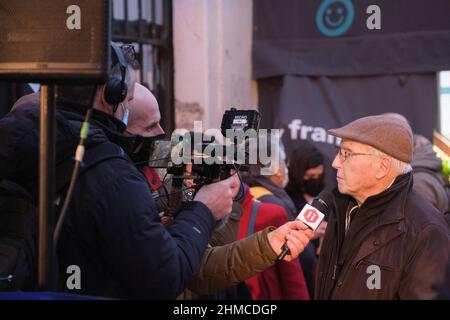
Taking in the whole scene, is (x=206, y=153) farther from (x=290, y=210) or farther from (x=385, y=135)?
(x=290, y=210)

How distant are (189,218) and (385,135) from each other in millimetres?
1098

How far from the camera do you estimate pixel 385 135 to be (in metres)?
3.12

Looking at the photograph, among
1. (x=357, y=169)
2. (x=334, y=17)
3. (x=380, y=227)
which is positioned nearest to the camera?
(x=380, y=227)

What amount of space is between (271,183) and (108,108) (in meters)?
2.58

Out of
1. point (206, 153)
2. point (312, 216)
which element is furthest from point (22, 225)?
point (312, 216)

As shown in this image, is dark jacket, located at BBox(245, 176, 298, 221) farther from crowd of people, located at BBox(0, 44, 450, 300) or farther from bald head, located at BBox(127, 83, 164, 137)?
bald head, located at BBox(127, 83, 164, 137)

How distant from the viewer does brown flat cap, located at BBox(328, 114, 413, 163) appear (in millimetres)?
3102

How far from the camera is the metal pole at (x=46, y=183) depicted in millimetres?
1887

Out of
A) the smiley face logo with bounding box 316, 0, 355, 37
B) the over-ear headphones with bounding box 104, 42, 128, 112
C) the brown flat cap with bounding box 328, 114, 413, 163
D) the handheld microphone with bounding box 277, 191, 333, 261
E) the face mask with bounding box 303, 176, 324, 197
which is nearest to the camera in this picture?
the over-ear headphones with bounding box 104, 42, 128, 112

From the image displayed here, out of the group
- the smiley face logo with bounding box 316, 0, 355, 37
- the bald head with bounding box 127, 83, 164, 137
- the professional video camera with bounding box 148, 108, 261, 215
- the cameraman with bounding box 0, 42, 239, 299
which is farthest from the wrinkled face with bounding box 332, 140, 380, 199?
the smiley face logo with bounding box 316, 0, 355, 37

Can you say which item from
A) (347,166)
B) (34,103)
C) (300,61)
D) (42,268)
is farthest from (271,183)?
(42,268)

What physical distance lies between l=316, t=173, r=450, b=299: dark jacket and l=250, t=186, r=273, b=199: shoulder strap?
157cm

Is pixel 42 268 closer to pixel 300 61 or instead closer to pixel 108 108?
pixel 108 108

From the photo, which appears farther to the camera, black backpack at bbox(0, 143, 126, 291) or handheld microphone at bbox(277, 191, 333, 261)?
handheld microphone at bbox(277, 191, 333, 261)
